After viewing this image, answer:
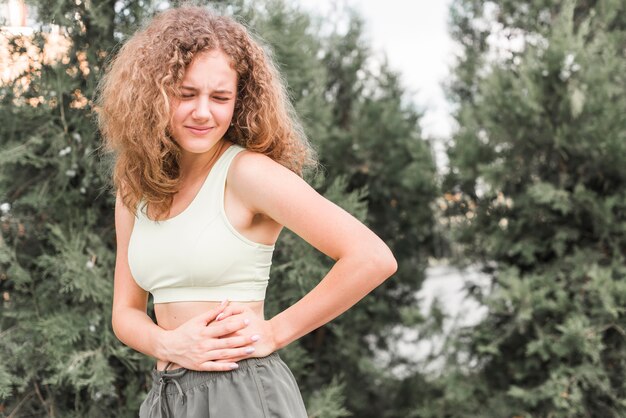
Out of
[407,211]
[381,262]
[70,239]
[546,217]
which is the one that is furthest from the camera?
[407,211]

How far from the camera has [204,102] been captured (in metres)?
1.76

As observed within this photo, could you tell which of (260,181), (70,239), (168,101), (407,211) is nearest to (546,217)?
(407,211)

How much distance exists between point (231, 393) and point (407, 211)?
316cm

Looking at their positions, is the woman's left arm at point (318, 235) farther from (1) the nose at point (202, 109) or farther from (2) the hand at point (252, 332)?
(1) the nose at point (202, 109)

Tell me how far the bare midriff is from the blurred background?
3.76 ft

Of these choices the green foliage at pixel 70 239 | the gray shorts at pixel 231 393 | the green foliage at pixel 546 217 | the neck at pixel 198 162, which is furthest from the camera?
the green foliage at pixel 546 217

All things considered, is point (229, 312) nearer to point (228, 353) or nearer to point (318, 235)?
point (228, 353)

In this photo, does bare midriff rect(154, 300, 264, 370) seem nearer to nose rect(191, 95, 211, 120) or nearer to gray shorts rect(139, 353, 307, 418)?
gray shorts rect(139, 353, 307, 418)

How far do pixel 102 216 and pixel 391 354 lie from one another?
7.49 ft

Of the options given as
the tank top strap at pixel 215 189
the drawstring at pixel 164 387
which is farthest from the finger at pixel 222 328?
the tank top strap at pixel 215 189

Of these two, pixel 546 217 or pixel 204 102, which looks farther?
pixel 546 217

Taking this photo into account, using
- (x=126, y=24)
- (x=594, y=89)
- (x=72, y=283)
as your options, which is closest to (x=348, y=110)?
(x=594, y=89)

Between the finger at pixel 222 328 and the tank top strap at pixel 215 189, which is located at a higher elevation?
the tank top strap at pixel 215 189

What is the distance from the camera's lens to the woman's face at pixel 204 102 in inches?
69.7
